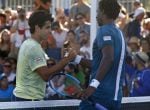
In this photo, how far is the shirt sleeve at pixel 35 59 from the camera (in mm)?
6469

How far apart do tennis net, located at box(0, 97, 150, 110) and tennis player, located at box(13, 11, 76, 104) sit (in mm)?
119

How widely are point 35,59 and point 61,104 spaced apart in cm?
97

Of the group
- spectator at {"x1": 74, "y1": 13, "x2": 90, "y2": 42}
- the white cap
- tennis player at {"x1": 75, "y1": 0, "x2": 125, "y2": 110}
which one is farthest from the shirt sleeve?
the white cap

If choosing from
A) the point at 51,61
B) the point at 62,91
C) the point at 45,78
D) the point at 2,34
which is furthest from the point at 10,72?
the point at 45,78

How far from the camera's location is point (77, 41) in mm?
12281

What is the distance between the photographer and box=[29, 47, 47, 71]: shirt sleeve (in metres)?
6.47

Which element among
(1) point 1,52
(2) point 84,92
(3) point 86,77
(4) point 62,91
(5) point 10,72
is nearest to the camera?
(2) point 84,92

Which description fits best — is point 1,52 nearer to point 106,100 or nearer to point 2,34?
point 2,34

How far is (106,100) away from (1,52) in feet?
22.7

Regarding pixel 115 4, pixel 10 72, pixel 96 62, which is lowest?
pixel 10 72

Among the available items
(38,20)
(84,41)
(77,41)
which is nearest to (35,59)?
(38,20)

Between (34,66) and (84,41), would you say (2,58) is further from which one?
(34,66)

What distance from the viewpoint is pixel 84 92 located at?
6.06 m

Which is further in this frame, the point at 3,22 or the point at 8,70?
the point at 3,22
